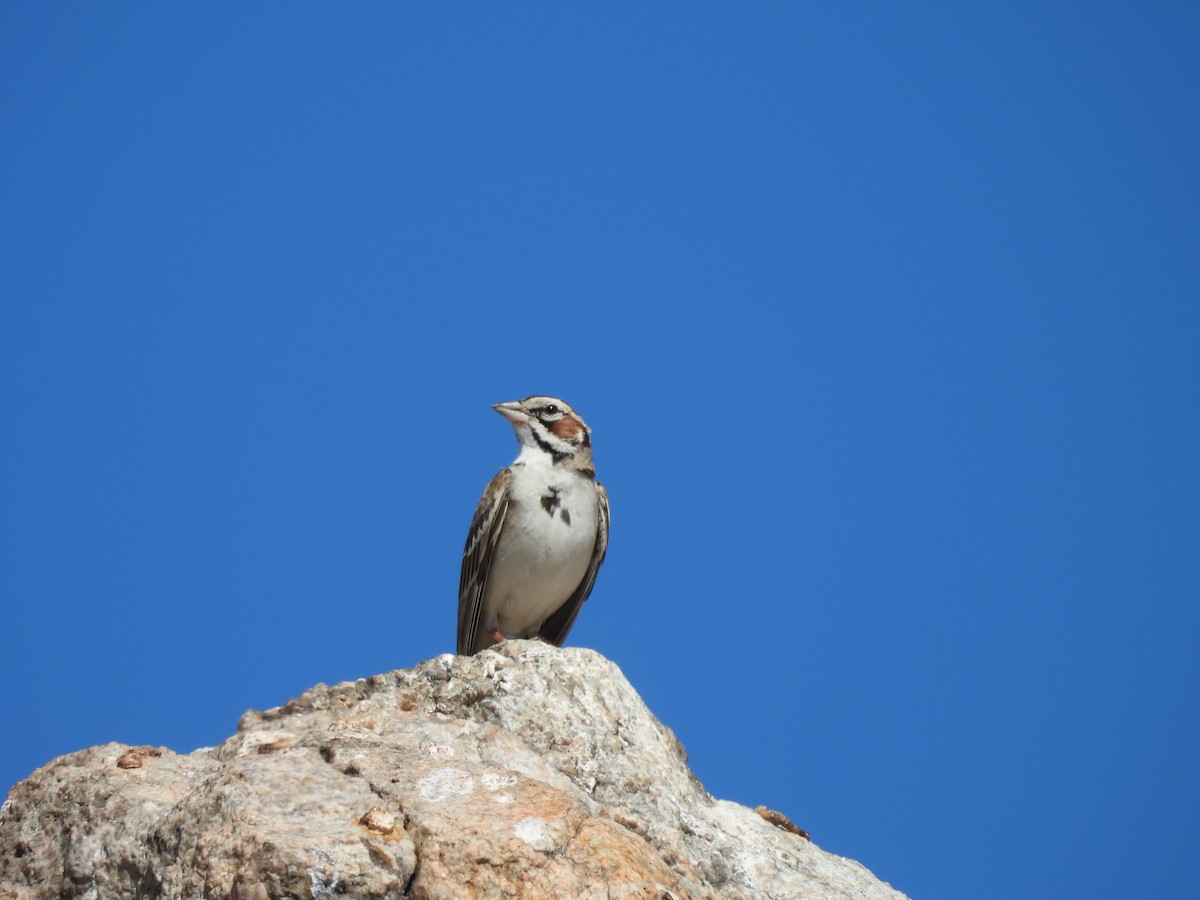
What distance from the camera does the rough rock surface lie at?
5109 millimetres

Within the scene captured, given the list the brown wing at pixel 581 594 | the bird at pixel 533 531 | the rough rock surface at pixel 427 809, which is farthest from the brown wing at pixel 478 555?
the rough rock surface at pixel 427 809

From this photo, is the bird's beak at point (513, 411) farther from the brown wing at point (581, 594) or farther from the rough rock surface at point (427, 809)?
the rough rock surface at point (427, 809)

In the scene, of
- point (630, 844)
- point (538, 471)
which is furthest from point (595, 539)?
point (630, 844)

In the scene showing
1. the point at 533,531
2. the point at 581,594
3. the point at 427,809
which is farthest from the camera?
the point at 581,594

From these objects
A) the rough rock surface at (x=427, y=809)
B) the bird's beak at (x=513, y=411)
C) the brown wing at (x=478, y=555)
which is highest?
the bird's beak at (x=513, y=411)

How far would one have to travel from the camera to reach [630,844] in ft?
17.9

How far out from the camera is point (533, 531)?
10.7 m

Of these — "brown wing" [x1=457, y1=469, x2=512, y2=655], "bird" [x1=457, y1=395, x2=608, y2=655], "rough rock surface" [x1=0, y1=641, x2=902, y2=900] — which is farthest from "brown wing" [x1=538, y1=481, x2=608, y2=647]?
"rough rock surface" [x1=0, y1=641, x2=902, y2=900]

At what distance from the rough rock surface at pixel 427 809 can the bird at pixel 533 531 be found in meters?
3.39

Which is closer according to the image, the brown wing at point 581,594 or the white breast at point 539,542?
the white breast at point 539,542

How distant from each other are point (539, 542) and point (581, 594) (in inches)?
34.8

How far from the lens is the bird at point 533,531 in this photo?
1072 cm

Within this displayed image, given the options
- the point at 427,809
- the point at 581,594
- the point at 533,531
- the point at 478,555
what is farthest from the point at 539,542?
the point at 427,809

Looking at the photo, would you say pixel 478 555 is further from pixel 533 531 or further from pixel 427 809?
pixel 427 809
